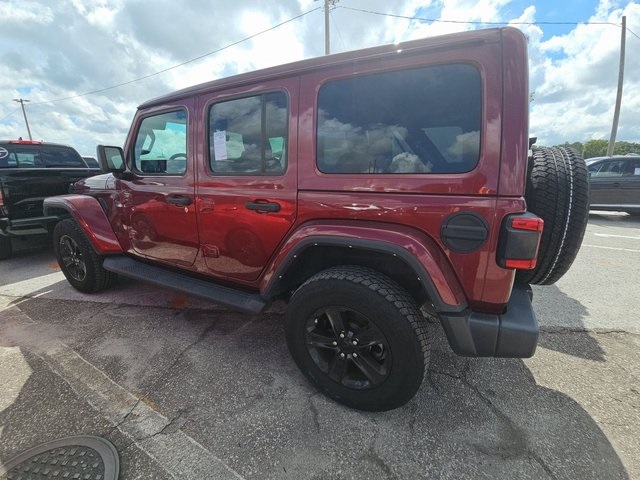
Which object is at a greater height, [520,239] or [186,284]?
[520,239]

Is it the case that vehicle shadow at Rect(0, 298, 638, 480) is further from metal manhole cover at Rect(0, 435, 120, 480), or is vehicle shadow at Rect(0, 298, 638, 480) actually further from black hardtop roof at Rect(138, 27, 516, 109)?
black hardtop roof at Rect(138, 27, 516, 109)

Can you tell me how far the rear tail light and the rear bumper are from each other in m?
0.32

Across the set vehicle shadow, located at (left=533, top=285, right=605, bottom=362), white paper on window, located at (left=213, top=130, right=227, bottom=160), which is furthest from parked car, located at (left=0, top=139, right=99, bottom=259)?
vehicle shadow, located at (left=533, top=285, right=605, bottom=362)

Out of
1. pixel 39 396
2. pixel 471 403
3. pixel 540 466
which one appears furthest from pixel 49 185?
pixel 540 466

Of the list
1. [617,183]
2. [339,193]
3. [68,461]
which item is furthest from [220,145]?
[617,183]

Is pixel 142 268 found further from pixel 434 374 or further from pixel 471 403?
pixel 471 403

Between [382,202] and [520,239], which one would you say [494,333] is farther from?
[382,202]

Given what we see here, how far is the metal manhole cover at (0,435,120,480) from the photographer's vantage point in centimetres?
161

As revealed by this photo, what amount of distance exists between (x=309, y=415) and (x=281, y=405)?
193 millimetres

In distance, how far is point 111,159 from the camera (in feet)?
9.59

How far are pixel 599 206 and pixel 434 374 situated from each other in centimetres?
879

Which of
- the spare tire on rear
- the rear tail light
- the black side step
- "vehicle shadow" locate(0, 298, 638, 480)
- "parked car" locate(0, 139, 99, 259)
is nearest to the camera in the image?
the rear tail light

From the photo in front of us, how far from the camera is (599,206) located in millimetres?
8234

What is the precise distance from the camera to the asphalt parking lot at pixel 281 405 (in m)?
1.67
